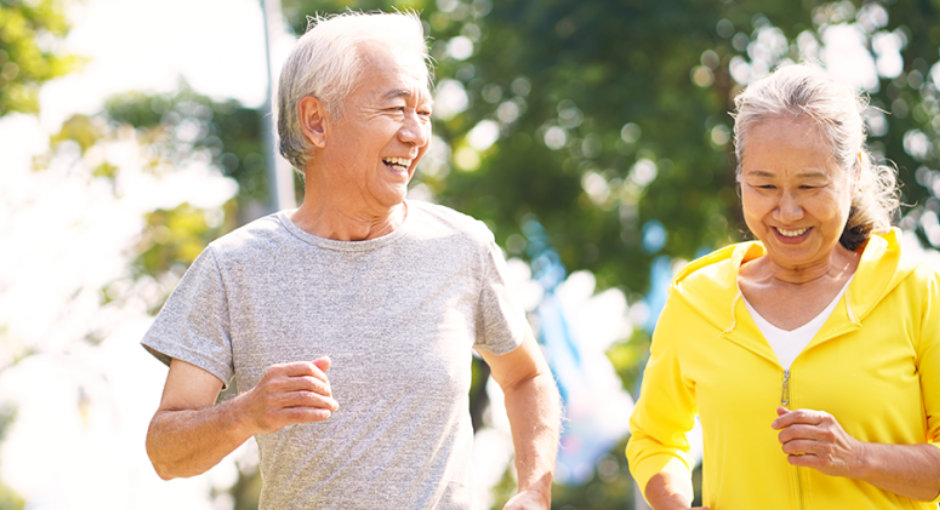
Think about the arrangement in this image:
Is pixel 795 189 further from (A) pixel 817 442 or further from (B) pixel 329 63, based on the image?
(B) pixel 329 63

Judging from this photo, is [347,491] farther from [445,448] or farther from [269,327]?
[269,327]

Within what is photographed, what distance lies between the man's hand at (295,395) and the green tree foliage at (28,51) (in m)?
9.64

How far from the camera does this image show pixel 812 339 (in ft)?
8.23

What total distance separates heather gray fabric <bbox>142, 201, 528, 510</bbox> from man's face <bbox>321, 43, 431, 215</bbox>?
0.44ft

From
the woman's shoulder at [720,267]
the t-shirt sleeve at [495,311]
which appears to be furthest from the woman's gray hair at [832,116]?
the t-shirt sleeve at [495,311]

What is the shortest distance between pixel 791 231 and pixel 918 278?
343 mm

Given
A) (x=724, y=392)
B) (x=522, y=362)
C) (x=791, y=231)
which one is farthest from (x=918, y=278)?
(x=522, y=362)

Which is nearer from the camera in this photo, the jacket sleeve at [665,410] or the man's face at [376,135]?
the man's face at [376,135]

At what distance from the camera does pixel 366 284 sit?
2566 mm

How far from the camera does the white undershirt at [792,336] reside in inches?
100

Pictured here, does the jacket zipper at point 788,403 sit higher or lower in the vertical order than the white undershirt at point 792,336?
lower

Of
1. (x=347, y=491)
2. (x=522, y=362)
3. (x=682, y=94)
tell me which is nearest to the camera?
(x=347, y=491)

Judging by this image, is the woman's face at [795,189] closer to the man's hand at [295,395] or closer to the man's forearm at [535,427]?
the man's forearm at [535,427]

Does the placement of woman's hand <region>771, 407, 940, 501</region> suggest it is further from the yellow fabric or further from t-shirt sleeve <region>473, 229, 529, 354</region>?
t-shirt sleeve <region>473, 229, 529, 354</region>
